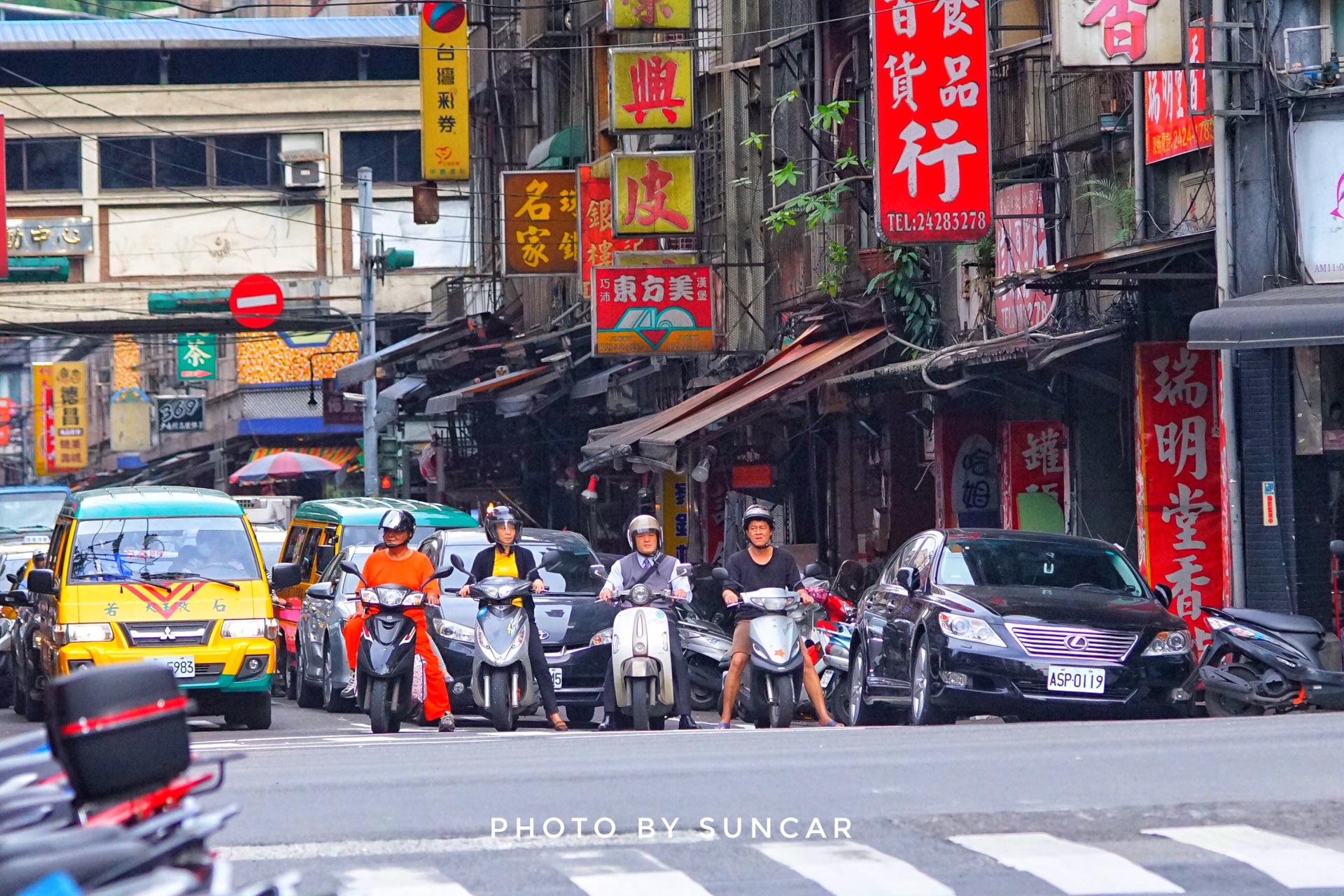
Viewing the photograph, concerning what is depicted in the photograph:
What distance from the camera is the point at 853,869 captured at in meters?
7.47

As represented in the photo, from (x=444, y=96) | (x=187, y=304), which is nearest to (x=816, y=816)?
(x=444, y=96)

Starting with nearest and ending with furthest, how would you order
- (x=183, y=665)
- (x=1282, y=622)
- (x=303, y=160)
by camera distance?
(x=1282, y=622) → (x=183, y=665) → (x=303, y=160)

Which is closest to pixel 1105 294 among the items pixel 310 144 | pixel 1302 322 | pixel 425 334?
pixel 1302 322

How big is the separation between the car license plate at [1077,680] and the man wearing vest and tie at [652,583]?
2839 millimetres

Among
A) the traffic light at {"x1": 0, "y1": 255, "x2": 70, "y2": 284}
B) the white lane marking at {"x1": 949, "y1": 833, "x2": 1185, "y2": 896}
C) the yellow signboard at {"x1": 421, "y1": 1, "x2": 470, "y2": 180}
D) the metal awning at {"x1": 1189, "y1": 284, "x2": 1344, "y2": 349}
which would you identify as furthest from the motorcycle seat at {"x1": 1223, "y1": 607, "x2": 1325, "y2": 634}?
the traffic light at {"x1": 0, "y1": 255, "x2": 70, "y2": 284}

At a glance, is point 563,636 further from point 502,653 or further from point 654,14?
point 654,14

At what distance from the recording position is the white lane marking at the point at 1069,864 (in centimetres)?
718

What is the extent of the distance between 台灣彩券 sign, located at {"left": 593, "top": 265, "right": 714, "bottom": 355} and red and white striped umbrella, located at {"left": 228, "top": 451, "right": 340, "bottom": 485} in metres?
18.7

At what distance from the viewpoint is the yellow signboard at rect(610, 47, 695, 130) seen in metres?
25.0

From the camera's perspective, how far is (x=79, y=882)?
12.6 feet

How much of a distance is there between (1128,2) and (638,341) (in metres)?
10.6

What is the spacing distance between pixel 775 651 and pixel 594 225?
16.0 m

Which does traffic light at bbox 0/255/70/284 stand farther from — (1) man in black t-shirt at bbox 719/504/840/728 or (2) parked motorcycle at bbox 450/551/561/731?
(1) man in black t-shirt at bbox 719/504/840/728

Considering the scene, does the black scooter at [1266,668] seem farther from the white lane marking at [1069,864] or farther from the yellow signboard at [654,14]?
the yellow signboard at [654,14]
